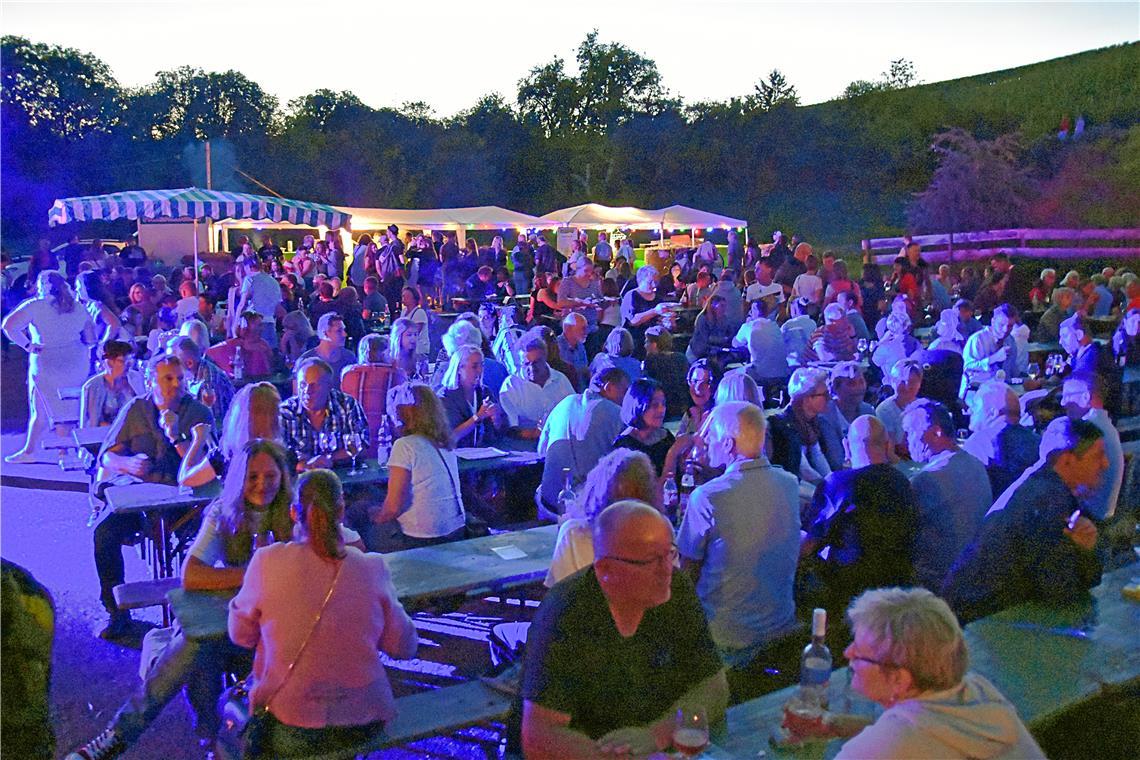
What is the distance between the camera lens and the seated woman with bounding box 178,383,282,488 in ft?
14.9

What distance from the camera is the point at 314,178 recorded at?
37.6 metres

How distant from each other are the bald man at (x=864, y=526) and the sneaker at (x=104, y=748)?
2457 millimetres

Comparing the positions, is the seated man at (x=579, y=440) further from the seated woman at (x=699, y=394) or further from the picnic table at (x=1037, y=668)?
the picnic table at (x=1037, y=668)

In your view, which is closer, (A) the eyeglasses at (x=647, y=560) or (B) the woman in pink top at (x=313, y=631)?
(A) the eyeglasses at (x=647, y=560)

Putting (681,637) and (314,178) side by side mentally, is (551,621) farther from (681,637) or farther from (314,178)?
(314,178)

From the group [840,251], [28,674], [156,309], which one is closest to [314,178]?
[840,251]

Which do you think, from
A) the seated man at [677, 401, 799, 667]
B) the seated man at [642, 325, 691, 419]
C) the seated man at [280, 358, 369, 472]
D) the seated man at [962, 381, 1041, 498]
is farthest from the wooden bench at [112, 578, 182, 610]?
the seated man at [642, 325, 691, 419]

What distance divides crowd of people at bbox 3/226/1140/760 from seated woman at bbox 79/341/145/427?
2 cm

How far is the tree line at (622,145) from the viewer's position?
106 ft

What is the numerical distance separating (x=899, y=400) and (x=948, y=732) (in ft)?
13.6

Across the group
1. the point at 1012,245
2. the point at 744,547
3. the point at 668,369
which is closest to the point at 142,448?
the point at 744,547

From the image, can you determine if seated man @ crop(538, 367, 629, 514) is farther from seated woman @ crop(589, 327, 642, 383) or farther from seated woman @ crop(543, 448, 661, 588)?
seated woman @ crop(543, 448, 661, 588)

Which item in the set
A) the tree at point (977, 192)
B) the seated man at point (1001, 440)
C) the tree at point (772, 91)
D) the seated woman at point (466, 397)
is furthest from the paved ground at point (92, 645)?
the tree at point (772, 91)

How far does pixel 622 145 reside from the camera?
44.1 meters
